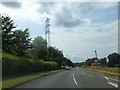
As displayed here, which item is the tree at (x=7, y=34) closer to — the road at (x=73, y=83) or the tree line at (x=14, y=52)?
the tree line at (x=14, y=52)

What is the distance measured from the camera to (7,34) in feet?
196

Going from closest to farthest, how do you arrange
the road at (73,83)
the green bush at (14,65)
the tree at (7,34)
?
the road at (73,83) < the green bush at (14,65) < the tree at (7,34)

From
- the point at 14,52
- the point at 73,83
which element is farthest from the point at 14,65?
the point at 14,52

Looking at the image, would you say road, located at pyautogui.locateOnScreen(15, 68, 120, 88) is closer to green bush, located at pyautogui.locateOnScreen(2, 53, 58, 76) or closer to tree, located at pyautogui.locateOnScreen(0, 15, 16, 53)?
green bush, located at pyautogui.locateOnScreen(2, 53, 58, 76)

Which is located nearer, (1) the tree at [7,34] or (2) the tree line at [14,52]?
(2) the tree line at [14,52]

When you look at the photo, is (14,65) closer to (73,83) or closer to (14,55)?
(14,55)

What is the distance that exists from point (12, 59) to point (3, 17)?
75.1 feet

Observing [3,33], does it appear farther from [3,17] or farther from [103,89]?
[103,89]

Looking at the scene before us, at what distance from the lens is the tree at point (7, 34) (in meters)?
59.2

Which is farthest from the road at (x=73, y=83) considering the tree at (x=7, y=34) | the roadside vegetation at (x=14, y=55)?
the tree at (x=7, y=34)

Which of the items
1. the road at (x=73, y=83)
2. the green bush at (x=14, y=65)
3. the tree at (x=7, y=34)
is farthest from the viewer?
the tree at (x=7, y=34)

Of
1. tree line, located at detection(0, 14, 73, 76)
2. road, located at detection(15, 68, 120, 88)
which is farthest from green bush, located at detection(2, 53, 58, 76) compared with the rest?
road, located at detection(15, 68, 120, 88)

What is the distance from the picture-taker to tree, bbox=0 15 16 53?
59.2 metres

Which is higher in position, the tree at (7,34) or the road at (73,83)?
the tree at (7,34)
